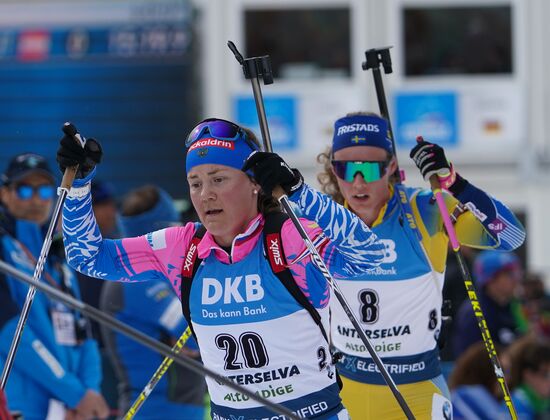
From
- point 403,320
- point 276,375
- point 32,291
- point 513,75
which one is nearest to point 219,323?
point 276,375

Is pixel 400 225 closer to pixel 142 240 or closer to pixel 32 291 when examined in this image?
pixel 142 240

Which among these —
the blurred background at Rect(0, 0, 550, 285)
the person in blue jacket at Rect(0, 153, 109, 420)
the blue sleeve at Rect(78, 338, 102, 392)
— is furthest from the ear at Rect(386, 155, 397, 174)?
the blurred background at Rect(0, 0, 550, 285)

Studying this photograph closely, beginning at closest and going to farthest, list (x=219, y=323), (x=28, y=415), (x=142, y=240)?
(x=219, y=323)
(x=142, y=240)
(x=28, y=415)

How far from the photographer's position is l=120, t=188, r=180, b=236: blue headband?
20.6 ft

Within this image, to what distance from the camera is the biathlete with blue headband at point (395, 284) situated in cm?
518

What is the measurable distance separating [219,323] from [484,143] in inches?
464

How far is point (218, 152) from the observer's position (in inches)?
168

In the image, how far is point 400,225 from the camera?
17.2 ft

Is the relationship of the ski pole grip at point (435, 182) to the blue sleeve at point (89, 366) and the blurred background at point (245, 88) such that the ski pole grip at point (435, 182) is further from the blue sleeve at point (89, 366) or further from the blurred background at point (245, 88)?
the blurred background at point (245, 88)

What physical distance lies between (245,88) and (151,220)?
905 centimetres

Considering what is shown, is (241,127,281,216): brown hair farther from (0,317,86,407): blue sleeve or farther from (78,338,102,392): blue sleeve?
(78,338,102,392): blue sleeve

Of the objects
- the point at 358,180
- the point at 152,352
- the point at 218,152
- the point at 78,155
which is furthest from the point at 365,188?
the point at 152,352

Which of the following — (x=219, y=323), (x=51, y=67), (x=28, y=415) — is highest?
(x=51, y=67)

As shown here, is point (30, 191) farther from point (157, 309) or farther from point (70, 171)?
point (70, 171)
